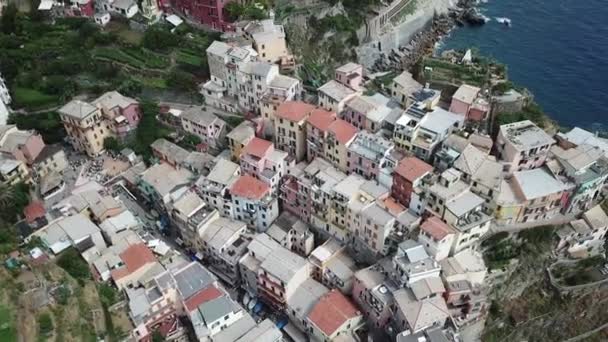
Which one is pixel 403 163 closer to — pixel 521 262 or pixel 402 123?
pixel 402 123

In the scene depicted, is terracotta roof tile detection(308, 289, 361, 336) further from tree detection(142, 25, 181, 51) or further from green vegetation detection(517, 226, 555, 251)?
tree detection(142, 25, 181, 51)

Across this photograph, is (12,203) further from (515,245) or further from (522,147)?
(522,147)

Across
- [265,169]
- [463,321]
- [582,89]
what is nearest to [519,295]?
[463,321]

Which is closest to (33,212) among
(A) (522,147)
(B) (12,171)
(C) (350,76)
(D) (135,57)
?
(B) (12,171)

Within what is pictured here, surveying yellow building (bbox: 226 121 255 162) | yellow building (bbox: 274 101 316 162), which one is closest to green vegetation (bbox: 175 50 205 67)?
yellow building (bbox: 226 121 255 162)

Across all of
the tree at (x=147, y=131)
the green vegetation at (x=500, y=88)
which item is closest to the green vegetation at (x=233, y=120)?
the tree at (x=147, y=131)

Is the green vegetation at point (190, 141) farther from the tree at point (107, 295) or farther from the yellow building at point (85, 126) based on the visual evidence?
the tree at point (107, 295)
